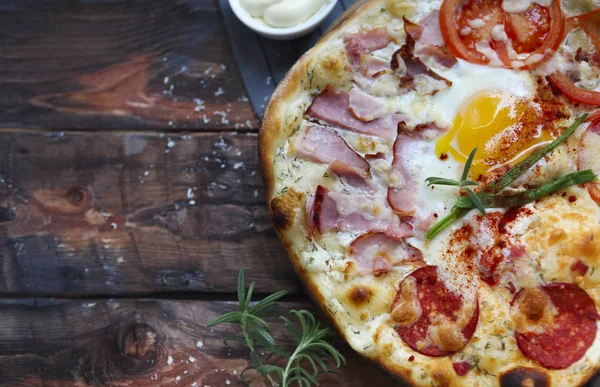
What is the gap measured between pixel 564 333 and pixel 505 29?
1.50 m

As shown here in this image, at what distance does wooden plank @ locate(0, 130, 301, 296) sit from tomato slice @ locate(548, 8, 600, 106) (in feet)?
5.60

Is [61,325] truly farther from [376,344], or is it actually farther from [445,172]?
[445,172]

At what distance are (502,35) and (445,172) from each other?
29.4 inches

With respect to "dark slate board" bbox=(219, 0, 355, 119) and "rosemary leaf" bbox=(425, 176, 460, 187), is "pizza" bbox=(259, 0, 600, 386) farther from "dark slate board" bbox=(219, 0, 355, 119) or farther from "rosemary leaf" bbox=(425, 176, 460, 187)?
"dark slate board" bbox=(219, 0, 355, 119)

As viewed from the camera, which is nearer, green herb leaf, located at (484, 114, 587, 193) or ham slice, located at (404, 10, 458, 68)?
green herb leaf, located at (484, 114, 587, 193)

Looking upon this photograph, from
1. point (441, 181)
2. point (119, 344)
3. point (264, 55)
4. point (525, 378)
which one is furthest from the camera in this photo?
point (264, 55)

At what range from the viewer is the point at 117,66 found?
396cm

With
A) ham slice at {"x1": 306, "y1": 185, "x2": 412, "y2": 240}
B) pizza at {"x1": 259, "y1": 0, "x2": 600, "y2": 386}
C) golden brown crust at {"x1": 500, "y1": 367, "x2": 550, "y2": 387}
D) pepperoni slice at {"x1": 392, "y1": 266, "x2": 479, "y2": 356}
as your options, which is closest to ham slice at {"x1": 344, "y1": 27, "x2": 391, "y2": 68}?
pizza at {"x1": 259, "y1": 0, "x2": 600, "y2": 386}

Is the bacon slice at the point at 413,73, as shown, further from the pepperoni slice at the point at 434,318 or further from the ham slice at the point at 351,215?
the pepperoni slice at the point at 434,318

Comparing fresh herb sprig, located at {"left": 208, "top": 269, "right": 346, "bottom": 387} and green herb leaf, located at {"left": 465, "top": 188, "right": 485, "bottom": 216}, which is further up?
green herb leaf, located at {"left": 465, "top": 188, "right": 485, "bottom": 216}

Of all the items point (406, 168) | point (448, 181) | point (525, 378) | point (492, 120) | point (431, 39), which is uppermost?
point (431, 39)

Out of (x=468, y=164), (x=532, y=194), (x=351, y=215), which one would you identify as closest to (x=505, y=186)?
(x=532, y=194)

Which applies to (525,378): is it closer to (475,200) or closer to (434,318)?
(434,318)

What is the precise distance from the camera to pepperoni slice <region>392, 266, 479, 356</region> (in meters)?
2.93
